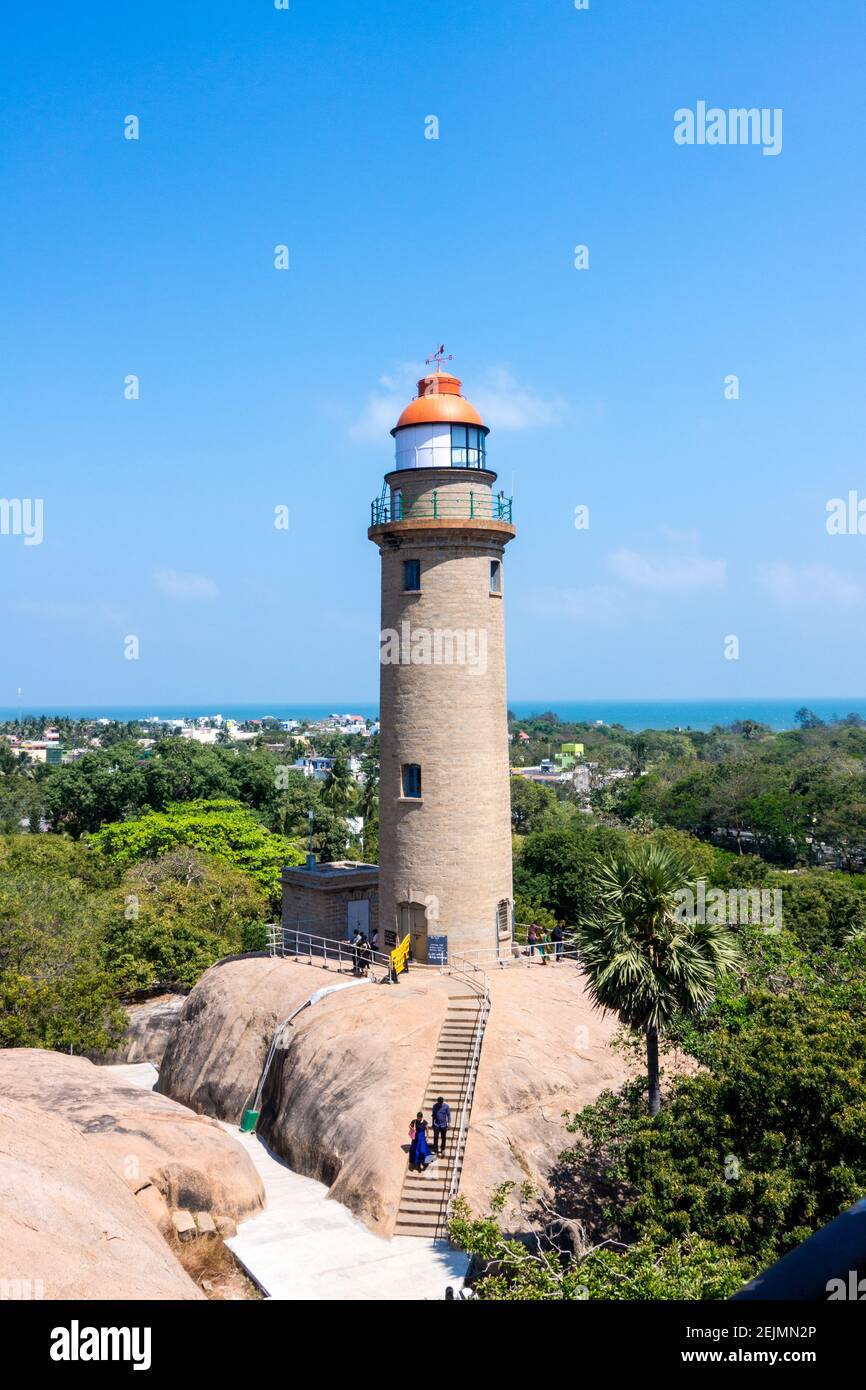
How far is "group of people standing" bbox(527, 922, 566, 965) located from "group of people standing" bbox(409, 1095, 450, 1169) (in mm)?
9227

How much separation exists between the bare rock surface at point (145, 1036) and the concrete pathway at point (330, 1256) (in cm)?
1521

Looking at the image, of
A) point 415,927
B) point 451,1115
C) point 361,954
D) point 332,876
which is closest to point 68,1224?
point 451,1115

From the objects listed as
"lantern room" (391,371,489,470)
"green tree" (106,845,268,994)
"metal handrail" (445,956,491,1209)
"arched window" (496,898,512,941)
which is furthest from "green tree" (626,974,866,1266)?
"green tree" (106,845,268,994)

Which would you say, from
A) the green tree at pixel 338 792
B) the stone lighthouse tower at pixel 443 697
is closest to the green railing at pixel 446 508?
the stone lighthouse tower at pixel 443 697

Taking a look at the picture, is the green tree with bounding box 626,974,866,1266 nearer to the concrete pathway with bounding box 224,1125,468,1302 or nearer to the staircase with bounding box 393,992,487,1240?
the concrete pathway with bounding box 224,1125,468,1302

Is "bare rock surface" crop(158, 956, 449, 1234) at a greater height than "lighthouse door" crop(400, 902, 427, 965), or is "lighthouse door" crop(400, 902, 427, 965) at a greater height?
"lighthouse door" crop(400, 902, 427, 965)

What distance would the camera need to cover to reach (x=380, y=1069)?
2411cm

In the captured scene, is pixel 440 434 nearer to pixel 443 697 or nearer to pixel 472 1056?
pixel 443 697

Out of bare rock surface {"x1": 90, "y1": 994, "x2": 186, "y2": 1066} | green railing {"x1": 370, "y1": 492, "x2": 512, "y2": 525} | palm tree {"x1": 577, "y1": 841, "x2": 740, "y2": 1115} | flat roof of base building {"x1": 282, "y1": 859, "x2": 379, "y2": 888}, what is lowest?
bare rock surface {"x1": 90, "y1": 994, "x2": 186, "y2": 1066}

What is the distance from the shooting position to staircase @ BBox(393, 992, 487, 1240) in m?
21.0

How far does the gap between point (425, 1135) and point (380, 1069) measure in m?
2.45

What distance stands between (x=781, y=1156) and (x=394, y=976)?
13.7m
